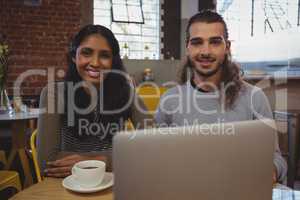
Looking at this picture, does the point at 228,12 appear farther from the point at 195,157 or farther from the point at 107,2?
the point at 195,157

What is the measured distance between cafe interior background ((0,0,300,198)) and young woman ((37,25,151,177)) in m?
1.63

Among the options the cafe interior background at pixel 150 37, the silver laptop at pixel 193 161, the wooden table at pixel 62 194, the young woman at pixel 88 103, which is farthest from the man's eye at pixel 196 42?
the cafe interior background at pixel 150 37

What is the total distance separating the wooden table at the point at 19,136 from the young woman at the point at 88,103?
118 centimetres

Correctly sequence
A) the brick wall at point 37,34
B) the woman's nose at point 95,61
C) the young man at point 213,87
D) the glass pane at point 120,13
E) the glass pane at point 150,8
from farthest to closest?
the glass pane at point 150,8 < the glass pane at point 120,13 < the brick wall at point 37,34 < the woman's nose at point 95,61 < the young man at point 213,87

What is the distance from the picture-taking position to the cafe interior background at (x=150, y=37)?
3.49 m

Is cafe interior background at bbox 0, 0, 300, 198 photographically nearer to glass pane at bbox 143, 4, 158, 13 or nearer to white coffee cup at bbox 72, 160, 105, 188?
glass pane at bbox 143, 4, 158, 13

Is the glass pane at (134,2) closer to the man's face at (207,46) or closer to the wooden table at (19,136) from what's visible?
the wooden table at (19,136)

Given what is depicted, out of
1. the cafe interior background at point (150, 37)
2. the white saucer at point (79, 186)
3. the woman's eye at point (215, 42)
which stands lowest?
the white saucer at point (79, 186)

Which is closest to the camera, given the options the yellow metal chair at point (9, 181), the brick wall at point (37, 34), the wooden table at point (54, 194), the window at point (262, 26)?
the wooden table at point (54, 194)

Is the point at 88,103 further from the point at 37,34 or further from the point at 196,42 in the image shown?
the point at 37,34

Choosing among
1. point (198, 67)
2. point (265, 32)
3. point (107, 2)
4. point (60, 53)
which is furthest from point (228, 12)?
point (198, 67)

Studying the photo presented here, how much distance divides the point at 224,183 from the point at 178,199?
9 cm

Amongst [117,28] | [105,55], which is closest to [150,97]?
[105,55]

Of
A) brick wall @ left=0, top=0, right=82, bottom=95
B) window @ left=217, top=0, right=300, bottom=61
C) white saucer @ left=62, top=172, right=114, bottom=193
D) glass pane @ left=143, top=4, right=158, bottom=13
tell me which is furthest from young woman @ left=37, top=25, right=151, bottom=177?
glass pane @ left=143, top=4, right=158, bottom=13
